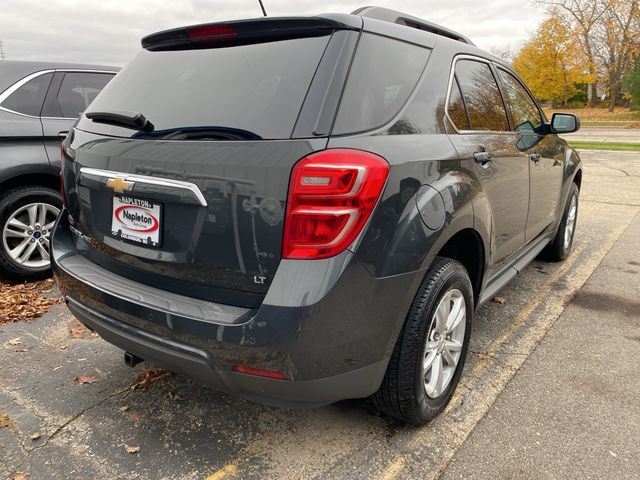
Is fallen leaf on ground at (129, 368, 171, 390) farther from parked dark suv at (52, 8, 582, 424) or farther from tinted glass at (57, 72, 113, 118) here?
tinted glass at (57, 72, 113, 118)

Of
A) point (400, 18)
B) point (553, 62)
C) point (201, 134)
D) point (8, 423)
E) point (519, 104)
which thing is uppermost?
point (553, 62)

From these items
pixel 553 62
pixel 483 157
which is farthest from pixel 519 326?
pixel 553 62

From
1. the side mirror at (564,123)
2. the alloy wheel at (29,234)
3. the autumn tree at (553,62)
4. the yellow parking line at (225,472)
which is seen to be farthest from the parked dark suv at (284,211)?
the autumn tree at (553,62)

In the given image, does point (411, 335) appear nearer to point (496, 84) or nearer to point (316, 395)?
point (316, 395)

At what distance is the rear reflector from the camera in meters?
1.78

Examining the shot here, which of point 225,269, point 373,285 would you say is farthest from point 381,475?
point 225,269

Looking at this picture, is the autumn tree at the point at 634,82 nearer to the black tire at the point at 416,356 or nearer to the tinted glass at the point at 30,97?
the tinted glass at the point at 30,97

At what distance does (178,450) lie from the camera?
224 cm

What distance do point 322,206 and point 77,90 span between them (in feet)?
12.2

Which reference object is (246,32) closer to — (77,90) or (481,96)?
(481,96)

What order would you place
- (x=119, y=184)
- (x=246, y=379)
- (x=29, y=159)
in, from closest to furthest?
(x=246, y=379) → (x=119, y=184) → (x=29, y=159)

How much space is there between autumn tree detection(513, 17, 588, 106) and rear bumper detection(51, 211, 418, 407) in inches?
1668

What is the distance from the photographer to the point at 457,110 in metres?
2.54

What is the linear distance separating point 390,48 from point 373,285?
1.02 metres
